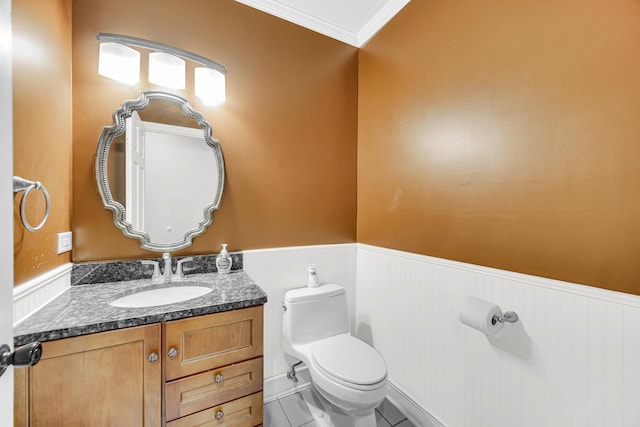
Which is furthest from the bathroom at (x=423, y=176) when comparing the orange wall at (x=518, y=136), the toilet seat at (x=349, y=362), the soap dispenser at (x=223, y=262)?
the toilet seat at (x=349, y=362)

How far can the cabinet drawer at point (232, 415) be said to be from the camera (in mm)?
1028

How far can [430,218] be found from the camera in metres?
1.46

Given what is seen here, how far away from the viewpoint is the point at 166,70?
4.57 ft

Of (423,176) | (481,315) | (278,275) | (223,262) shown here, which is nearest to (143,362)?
(223,262)

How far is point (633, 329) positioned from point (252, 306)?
131cm

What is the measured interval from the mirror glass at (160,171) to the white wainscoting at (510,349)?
123cm

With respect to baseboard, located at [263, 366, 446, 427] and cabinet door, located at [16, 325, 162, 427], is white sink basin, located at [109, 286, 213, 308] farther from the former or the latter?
baseboard, located at [263, 366, 446, 427]

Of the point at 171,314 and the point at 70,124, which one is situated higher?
the point at 70,124

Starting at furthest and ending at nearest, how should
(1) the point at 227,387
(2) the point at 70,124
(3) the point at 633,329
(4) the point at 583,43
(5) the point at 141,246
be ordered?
(5) the point at 141,246 → (2) the point at 70,124 → (1) the point at 227,387 → (4) the point at 583,43 → (3) the point at 633,329

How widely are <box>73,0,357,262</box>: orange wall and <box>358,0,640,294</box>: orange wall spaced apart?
418 mm

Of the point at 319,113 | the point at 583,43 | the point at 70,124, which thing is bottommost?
the point at 70,124

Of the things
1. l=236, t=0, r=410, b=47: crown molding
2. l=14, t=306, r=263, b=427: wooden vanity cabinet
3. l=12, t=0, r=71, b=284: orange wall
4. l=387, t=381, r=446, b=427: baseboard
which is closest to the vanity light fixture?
l=12, t=0, r=71, b=284: orange wall

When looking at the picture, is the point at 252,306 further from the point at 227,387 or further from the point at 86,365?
the point at 86,365

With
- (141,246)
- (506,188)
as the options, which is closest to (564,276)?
(506,188)
